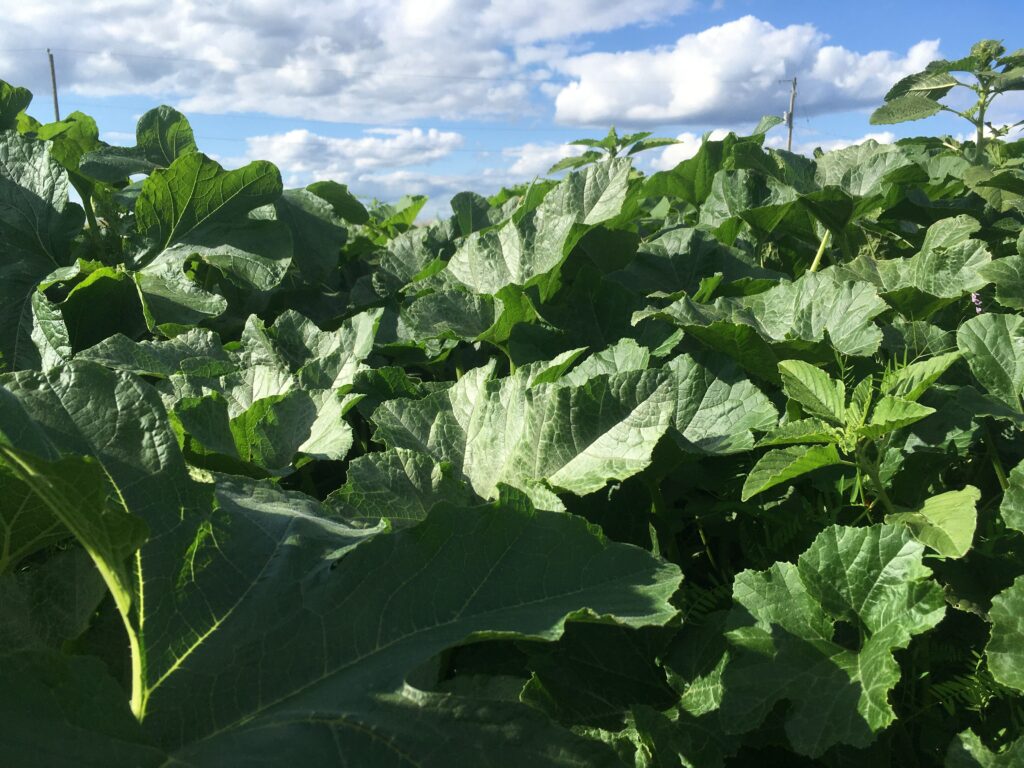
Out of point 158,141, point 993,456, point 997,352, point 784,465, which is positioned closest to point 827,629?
point 784,465

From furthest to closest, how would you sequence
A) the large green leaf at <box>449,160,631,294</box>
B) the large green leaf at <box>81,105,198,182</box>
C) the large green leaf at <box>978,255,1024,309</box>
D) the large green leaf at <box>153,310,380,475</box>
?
the large green leaf at <box>81,105,198,182</box>
the large green leaf at <box>449,160,631,294</box>
the large green leaf at <box>978,255,1024,309</box>
the large green leaf at <box>153,310,380,475</box>

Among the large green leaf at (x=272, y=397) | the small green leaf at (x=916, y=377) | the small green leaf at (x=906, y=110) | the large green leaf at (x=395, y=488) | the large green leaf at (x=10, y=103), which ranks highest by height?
the large green leaf at (x=10, y=103)

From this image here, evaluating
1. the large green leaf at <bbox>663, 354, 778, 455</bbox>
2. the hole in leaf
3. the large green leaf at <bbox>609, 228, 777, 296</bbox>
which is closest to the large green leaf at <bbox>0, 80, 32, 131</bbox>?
the large green leaf at <bbox>609, 228, 777, 296</bbox>

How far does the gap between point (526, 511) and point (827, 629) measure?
0.47 meters

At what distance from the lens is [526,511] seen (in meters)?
1.10

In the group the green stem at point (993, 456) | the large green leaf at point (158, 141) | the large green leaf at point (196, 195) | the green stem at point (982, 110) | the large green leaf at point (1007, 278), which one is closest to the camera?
the green stem at point (993, 456)

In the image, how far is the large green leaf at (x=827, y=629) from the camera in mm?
1114

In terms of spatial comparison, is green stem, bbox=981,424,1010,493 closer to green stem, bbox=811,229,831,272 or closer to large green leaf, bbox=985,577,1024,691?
large green leaf, bbox=985,577,1024,691

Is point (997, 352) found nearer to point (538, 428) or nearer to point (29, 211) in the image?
point (538, 428)

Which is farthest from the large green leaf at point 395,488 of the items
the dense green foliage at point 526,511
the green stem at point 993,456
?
the green stem at point 993,456

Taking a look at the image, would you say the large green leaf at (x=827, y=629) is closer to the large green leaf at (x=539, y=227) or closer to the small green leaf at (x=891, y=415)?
the small green leaf at (x=891, y=415)

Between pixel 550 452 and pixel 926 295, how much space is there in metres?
1.04

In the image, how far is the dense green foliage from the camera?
3.17ft

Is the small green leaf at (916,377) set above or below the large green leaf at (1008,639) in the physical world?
above
